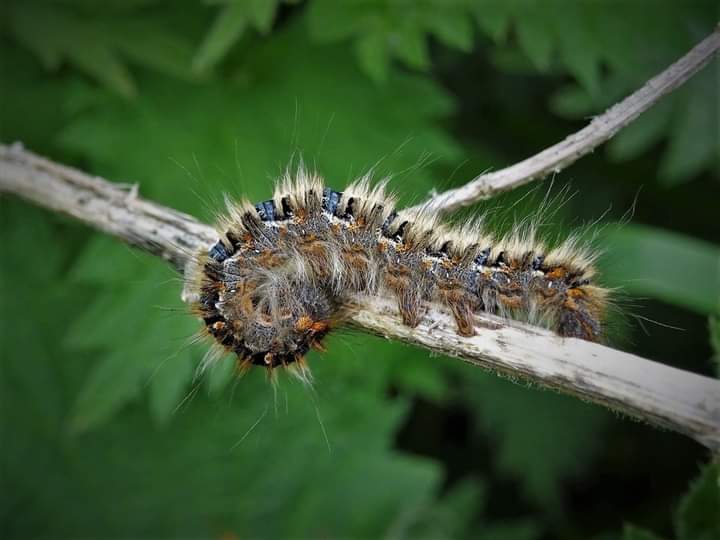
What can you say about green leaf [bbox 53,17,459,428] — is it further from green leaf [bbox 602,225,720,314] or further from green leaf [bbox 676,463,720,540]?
green leaf [bbox 676,463,720,540]

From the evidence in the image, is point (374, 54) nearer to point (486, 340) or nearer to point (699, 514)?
point (486, 340)

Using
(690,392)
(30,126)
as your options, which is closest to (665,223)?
(690,392)

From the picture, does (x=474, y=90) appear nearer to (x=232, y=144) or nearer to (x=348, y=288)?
(x=232, y=144)

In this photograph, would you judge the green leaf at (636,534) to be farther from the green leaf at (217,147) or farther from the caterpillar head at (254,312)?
the green leaf at (217,147)

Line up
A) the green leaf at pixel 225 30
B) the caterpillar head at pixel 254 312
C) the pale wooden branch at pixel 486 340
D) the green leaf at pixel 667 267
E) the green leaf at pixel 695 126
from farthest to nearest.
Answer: the green leaf at pixel 667 267
the green leaf at pixel 695 126
the green leaf at pixel 225 30
the caterpillar head at pixel 254 312
the pale wooden branch at pixel 486 340

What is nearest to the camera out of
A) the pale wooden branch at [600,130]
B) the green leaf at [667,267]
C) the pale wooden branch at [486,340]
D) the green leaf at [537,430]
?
the pale wooden branch at [486,340]

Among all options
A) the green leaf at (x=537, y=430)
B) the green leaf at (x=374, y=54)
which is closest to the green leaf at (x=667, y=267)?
the green leaf at (x=537, y=430)
